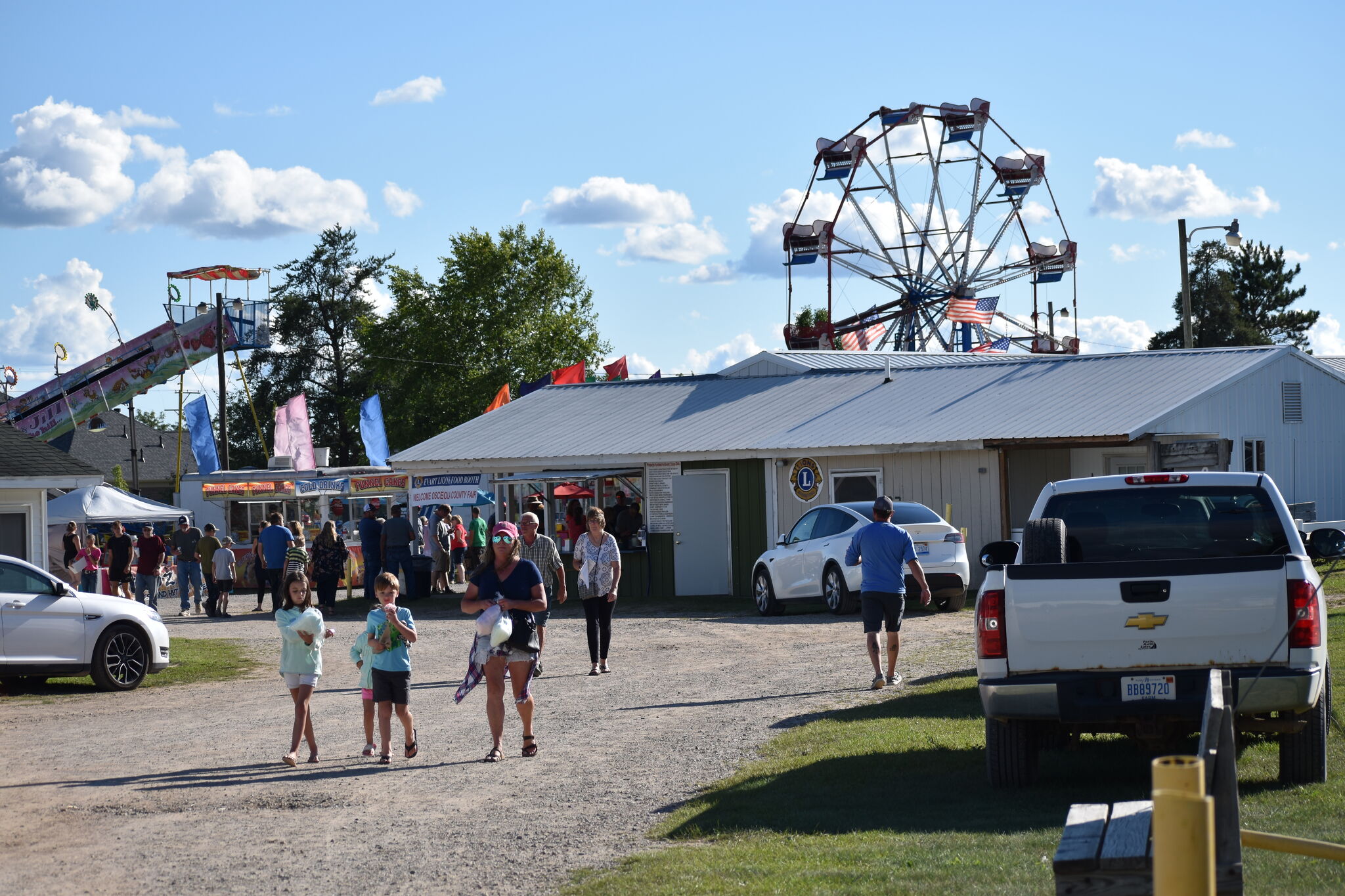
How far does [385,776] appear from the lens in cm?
1007

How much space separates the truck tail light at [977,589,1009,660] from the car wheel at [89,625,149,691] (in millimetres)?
11135

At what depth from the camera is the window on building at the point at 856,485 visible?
2694 cm

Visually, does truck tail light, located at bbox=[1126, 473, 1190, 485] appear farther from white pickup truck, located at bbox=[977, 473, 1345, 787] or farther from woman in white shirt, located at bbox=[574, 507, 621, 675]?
woman in white shirt, located at bbox=[574, 507, 621, 675]

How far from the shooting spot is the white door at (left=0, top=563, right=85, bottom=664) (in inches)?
615

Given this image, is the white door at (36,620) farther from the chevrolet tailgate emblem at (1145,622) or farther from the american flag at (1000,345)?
the american flag at (1000,345)

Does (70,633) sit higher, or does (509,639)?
(509,639)

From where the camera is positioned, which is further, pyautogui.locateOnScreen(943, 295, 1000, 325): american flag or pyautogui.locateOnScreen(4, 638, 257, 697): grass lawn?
pyautogui.locateOnScreen(943, 295, 1000, 325): american flag

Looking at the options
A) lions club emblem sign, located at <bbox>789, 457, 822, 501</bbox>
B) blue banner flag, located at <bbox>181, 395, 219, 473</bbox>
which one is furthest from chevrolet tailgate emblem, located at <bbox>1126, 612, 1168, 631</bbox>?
blue banner flag, located at <bbox>181, 395, 219, 473</bbox>

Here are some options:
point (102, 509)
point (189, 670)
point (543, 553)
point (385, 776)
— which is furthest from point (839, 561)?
point (102, 509)

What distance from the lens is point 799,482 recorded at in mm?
27281

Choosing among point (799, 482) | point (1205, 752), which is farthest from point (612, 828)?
point (799, 482)

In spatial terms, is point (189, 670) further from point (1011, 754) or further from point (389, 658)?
point (1011, 754)

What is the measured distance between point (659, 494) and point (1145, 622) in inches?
818

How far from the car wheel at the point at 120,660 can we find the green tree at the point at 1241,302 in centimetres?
6169
